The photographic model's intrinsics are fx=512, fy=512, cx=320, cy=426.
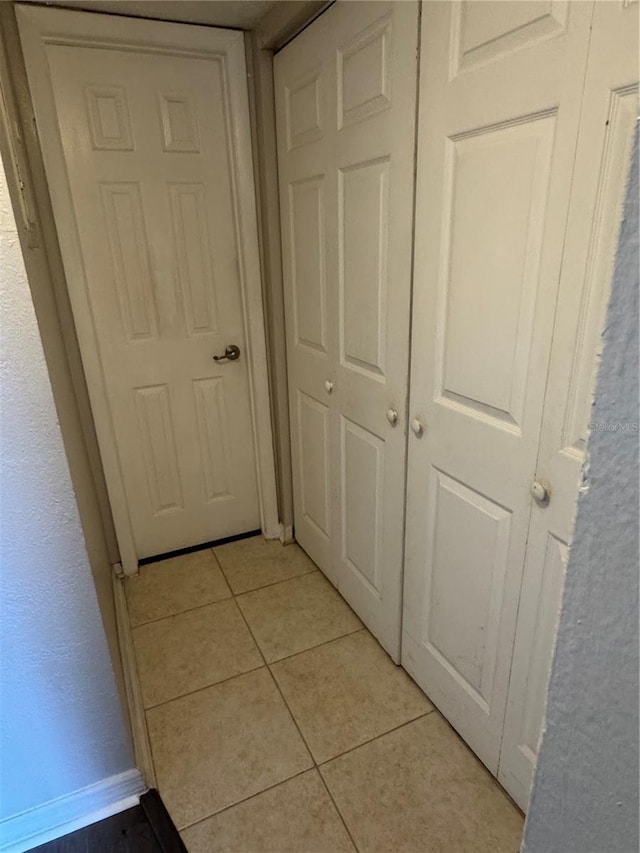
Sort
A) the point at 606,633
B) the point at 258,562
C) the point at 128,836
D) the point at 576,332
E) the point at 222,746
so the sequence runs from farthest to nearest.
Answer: the point at 258,562 < the point at 222,746 < the point at 128,836 < the point at 576,332 < the point at 606,633

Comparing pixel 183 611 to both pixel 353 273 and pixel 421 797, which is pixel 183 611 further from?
pixel 353 273

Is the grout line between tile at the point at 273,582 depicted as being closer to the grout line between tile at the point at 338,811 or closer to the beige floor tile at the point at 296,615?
the beige floor tile at the point at 296,615

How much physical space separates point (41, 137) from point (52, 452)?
4.12 feet

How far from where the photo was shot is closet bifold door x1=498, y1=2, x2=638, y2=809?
769mm

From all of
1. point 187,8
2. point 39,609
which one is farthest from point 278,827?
point 187,8

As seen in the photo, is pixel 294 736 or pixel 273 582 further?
pixel 273 582

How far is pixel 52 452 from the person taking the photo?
0.98 metres

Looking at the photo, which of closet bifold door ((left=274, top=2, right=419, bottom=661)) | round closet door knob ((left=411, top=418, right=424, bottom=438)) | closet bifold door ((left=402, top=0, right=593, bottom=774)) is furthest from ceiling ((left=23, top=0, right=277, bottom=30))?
round closet door knob ((left=411, top=418, right=424, bottom=438))

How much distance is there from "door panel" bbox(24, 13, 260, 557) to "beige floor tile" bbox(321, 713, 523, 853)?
4.06 ft

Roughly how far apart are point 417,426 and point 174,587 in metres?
1.33

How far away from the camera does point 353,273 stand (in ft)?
4.99

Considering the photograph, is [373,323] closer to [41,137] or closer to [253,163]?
[253,163]

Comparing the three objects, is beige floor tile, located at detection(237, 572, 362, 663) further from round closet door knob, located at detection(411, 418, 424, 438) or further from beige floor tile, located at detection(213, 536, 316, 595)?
round closet door knob, located at detection(411, 418, 424, 438)

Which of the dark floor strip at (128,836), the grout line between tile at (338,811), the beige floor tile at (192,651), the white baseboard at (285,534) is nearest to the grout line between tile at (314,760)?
the grout line between tile at (338,811)
